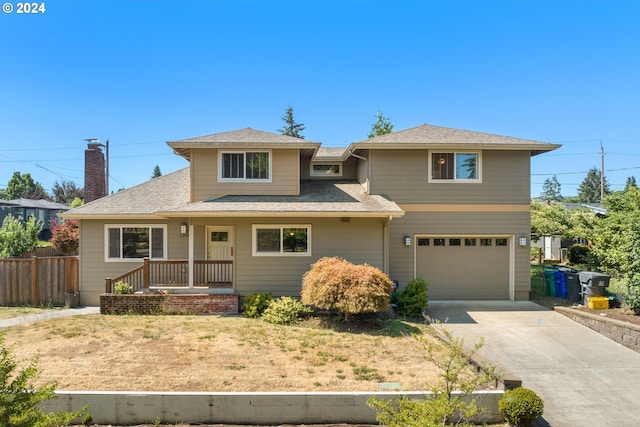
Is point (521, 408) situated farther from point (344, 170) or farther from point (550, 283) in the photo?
point (344, 170)

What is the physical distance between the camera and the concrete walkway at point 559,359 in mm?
5699

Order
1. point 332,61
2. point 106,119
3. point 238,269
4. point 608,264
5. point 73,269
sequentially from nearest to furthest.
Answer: point 238,269 < point 73,269 < point 608,264 < point 332,61 < point 106,119

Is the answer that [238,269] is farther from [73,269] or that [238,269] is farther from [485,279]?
[485,279]

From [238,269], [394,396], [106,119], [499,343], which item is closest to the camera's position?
[394,396]

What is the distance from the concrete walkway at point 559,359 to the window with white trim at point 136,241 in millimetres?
9679

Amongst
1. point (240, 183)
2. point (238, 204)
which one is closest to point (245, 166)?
point (240, 183)

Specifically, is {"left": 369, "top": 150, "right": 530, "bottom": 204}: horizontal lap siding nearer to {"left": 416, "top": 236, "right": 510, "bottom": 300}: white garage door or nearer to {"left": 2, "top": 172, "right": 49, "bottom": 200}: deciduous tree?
{"left": 416, "top": 236, "right": 510, "bottom": 300}: white garage door

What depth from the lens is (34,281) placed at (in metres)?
11.9

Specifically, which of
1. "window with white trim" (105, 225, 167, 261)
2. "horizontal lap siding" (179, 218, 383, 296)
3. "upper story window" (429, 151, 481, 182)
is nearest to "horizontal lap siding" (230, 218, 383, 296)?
"horizontal lap siding" (179, 218, 383, 296)

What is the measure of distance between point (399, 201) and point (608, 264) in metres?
8.52

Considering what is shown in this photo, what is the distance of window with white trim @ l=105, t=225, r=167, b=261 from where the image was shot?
485 inches

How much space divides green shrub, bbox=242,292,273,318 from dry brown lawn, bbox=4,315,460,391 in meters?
0.45

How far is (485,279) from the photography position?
1243cm

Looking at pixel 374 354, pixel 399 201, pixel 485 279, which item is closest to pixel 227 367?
pixel 374 354
